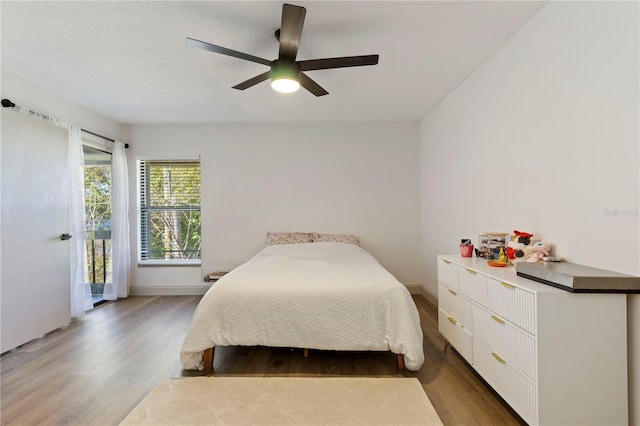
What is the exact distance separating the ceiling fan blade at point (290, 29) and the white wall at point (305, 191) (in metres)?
2.26

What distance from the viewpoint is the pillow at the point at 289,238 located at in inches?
157

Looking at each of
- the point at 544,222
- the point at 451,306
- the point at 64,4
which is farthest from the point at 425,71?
the point at 64,4

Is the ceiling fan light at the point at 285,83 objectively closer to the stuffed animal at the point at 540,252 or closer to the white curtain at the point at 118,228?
the stuffed animal at the point at 540,252

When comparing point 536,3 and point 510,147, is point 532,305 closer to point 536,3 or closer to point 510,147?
point 510,147

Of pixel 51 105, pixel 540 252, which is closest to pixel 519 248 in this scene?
pixel 540 252

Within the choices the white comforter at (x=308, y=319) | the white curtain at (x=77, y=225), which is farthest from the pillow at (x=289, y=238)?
the white curtain at (x=77, y=225)

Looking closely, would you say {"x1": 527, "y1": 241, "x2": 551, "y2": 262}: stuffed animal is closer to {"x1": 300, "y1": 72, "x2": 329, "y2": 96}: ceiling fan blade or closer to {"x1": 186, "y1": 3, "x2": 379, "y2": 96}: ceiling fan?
{"x1": 186, "y1": 3, "x2": 379, "y2": 96}: ceiling fan

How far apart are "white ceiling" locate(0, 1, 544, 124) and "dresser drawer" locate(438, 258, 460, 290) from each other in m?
1.70

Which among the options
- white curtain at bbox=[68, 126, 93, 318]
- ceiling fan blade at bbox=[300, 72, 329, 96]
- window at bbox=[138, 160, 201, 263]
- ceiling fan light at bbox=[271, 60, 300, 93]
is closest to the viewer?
ceiling fan light at bbox=[271, 60, 300, 93]

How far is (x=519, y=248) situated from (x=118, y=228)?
4.55 metres

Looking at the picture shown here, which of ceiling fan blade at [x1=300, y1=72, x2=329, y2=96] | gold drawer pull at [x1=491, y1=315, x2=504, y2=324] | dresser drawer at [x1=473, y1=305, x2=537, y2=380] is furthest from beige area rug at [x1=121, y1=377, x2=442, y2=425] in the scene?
ceiling fan blade at [x1=300, y1=72, x2=329, y2=96]

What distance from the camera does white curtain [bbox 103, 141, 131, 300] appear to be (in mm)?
4004

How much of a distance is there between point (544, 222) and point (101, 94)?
166 inches

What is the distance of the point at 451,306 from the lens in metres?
2.35
